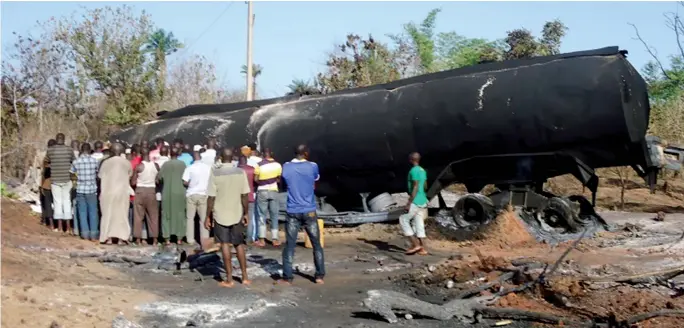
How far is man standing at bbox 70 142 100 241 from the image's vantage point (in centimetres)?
1310

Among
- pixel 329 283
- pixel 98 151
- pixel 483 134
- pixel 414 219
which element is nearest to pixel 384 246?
pixel 414 219

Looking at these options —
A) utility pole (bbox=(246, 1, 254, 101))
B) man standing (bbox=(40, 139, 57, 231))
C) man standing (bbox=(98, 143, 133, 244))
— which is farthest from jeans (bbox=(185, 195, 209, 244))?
utility pole (bbox=(246, 1, 254, 101))

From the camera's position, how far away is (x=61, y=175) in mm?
13602

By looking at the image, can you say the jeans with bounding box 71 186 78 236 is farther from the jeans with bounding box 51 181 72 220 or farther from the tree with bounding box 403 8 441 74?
the tree with bounding box 403 8 441 74

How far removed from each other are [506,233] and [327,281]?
406 cm

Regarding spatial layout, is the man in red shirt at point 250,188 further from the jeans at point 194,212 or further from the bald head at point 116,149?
the bald head at point 116,149

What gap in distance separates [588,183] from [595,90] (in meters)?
1.73

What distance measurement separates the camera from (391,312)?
7848 millimetres

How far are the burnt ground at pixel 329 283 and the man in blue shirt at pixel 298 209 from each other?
391 mm

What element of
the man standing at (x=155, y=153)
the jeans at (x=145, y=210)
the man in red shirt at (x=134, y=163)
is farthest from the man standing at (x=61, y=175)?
the jeans at (x=145, y=210)

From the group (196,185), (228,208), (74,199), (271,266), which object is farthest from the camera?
(74,199)

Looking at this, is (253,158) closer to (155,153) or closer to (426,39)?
(155,153)

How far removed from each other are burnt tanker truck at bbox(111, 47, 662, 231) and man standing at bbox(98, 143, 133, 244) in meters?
4.08

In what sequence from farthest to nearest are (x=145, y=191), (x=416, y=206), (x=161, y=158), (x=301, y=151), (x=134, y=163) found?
(x=161, y=158)
(x=134, y=163)
(x=145, y=191)
(x=416, y=206)
(x=301, y=151)
